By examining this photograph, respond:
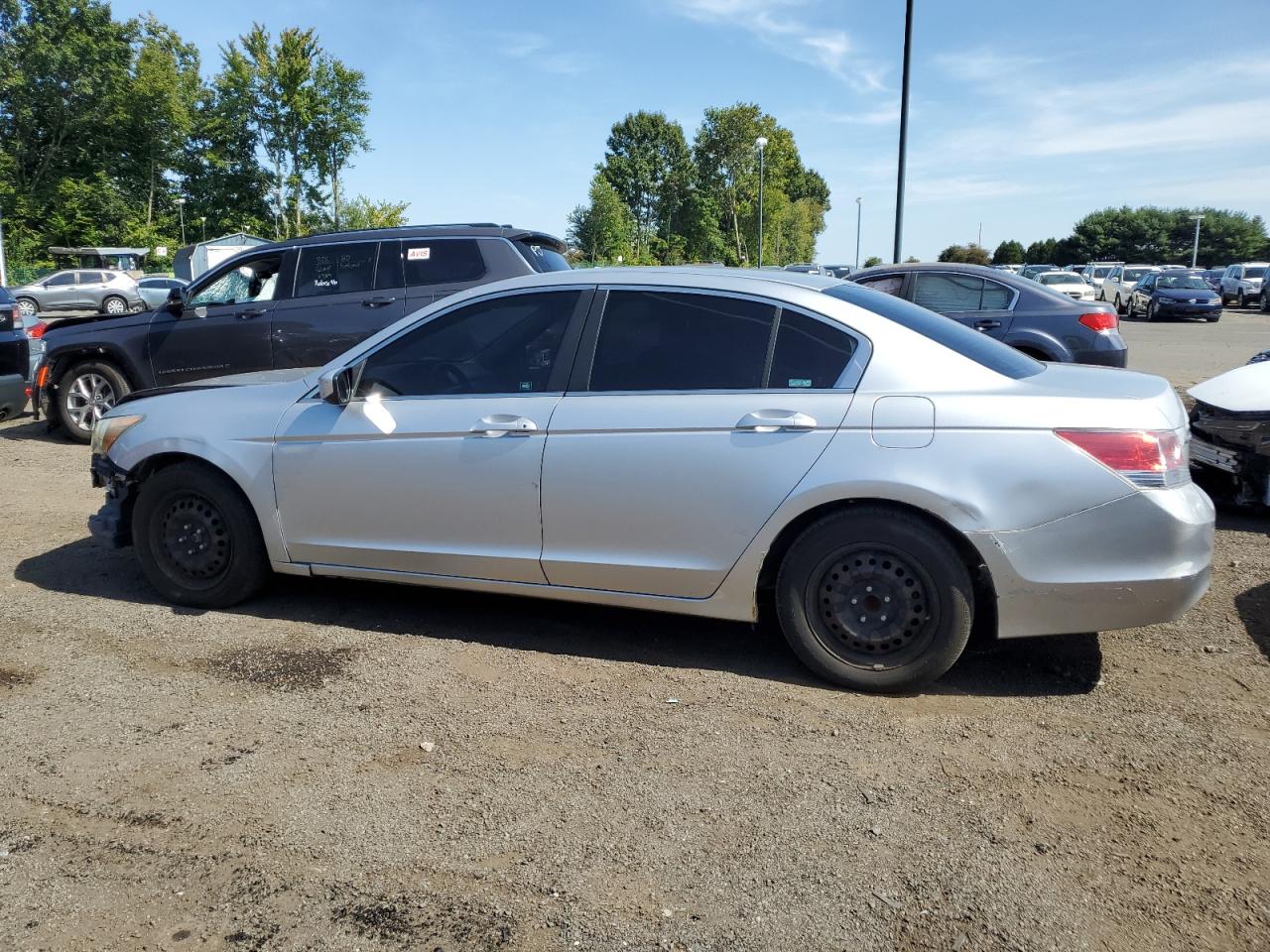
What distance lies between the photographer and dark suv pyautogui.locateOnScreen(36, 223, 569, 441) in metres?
8.95

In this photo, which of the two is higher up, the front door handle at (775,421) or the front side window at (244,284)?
the front side window at (244,284)

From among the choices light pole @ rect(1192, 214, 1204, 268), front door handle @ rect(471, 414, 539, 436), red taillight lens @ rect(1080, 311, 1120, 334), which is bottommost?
front door handle @ rect(471, 414, 539, 436)

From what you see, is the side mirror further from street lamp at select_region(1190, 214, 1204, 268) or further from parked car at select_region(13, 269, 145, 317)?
street lamp at select_region(1190, 214, 1204, 268)

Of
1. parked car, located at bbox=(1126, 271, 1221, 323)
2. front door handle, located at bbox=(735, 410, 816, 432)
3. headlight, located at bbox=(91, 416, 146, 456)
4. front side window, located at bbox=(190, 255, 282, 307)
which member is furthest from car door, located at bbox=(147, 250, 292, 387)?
parked car, located at bbox=(1126, 271, 1221, 323)

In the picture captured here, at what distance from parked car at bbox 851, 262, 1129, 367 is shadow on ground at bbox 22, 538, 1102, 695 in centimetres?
559

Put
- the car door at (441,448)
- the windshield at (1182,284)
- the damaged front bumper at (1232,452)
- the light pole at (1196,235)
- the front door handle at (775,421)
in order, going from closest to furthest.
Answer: the front door handle at (775,421) → the car door at (441,448) → the damaged front bumper at (1232,452) → the windshield at (1182,284) → the light pole at (1196,235)

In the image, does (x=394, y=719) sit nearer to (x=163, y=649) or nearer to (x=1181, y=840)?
(x=163, y=649)

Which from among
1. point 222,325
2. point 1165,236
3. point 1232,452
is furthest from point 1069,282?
point 1165,236

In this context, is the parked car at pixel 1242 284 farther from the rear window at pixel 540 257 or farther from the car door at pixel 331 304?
the car door at pixel 331 304

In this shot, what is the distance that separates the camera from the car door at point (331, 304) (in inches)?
353

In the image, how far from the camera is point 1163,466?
12.2ft

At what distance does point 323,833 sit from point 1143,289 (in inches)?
1423

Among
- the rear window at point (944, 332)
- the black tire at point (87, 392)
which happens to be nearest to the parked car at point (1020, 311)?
the rear window at point (944, 332)

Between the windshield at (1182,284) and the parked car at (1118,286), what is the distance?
2.41 metres
